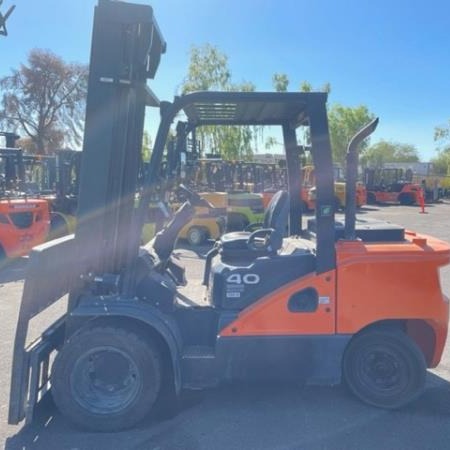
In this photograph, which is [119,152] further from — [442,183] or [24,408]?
[442,183]

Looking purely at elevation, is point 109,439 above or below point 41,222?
below

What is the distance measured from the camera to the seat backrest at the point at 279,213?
3977 mm

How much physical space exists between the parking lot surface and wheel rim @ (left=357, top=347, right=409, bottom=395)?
18 cm

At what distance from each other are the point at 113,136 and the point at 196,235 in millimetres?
8888

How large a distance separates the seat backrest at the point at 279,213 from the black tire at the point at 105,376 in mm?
1427

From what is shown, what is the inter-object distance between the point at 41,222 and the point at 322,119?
8373 millimetres

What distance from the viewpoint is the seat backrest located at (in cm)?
398

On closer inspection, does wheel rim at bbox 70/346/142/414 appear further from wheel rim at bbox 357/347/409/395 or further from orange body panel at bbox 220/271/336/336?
wheel rim at bbox 357/347/409/395

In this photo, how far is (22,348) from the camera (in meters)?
3.39

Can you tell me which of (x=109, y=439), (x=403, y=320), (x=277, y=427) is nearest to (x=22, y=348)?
(x=109, y=439)

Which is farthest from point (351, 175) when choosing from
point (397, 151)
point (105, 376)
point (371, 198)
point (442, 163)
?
point (397, 151)

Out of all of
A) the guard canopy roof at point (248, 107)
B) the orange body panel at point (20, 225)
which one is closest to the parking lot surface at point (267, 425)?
the guard canopy roof at point (248, 107)

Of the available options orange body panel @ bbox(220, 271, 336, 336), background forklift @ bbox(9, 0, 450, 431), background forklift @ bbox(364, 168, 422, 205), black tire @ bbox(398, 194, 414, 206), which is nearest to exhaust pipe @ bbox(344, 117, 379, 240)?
background forklift @ bbox(9, 0, 450, 431)

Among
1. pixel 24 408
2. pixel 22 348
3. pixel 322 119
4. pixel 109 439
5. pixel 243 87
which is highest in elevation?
pixel 243 87
